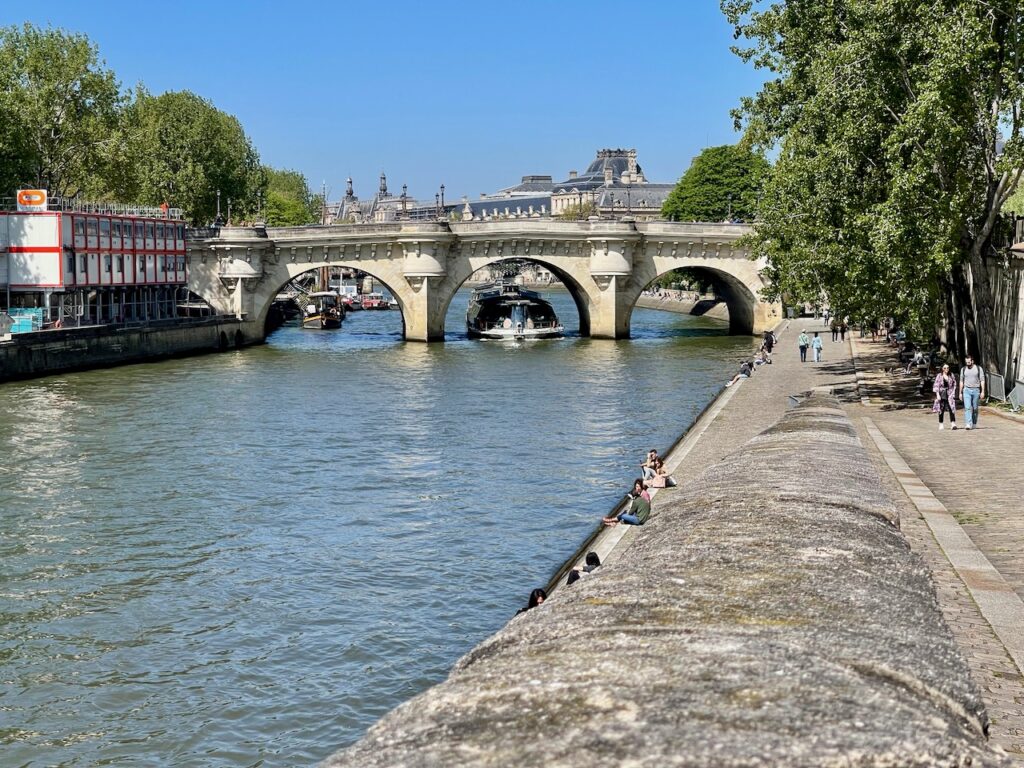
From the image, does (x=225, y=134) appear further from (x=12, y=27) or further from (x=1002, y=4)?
(x=1002, y=4)

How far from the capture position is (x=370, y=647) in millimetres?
18750

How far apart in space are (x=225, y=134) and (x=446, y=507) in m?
88.5

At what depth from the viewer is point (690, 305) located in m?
123

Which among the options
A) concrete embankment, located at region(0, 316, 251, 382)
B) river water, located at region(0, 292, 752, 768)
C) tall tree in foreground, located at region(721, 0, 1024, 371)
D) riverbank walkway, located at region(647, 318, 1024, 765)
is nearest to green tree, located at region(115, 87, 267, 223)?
concrete embankment, located at region(0, 316, 251, 382)

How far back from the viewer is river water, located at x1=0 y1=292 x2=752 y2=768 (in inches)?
650

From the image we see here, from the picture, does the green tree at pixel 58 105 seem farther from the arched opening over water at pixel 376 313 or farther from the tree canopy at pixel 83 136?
the arched opening over water at pixel 376 313

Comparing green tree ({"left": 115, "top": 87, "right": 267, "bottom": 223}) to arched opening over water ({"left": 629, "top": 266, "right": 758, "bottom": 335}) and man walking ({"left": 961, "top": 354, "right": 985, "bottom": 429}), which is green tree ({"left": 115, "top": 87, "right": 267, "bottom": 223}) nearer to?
arched opening over water ({"left": 629, "top": 266, "right": 758, "bottom": 335})

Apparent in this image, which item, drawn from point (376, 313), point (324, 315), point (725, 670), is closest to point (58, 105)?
point (324, 315)

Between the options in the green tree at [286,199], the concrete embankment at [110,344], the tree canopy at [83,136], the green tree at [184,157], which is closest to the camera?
the concrete embankment at [110,344]

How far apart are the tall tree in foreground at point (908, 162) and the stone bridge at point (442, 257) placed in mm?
38475

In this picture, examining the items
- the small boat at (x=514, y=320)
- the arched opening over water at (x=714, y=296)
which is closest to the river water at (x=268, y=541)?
the small boat at (x=514, y=320)

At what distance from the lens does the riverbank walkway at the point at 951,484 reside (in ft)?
38.3

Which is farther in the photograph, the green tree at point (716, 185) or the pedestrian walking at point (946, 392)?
the green tree at point (716, 185)

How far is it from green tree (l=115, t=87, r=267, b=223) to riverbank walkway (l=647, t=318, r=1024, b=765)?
5875 centimetres
